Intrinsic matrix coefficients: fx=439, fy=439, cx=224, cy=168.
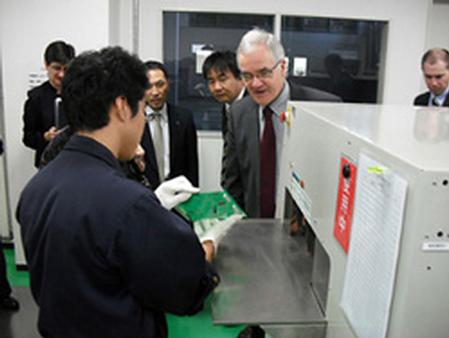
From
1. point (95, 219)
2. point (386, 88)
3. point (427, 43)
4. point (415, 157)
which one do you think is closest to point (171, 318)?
point (95, 219)

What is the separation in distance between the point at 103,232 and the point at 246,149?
1012 mm

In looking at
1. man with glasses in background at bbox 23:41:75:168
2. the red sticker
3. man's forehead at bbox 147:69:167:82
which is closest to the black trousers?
man with glasses in background at bbox 23:41:75:168

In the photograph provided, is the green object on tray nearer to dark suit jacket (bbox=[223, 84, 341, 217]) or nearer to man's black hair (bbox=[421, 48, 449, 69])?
dark suit jacket (bbox=[223, 84, 341, 217])

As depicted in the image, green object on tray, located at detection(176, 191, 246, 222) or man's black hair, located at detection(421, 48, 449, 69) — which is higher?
man's black hair, located at detection(421, 48, 449, 69)

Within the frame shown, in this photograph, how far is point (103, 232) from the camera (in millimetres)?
924

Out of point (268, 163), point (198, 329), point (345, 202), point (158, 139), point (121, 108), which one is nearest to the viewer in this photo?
point (345, 202)

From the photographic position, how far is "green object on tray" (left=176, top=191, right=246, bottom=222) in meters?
1.36

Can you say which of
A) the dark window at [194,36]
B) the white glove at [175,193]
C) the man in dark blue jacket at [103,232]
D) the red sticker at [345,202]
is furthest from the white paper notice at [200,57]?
the red sticker at [345,202]

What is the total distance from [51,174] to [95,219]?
0.58ft

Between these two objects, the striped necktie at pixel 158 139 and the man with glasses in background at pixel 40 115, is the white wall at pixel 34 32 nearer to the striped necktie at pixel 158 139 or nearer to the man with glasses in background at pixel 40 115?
the man with glasses in background at pixel 40 115

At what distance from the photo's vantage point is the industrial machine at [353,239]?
63cm

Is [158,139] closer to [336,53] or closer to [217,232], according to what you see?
[217,232]

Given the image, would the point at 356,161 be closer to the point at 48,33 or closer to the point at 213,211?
the point at 213,211

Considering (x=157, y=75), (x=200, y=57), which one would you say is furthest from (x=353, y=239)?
(x=200, y=57)
